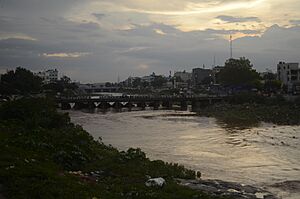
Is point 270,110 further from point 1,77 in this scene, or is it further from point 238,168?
point 1,77

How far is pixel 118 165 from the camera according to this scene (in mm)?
16938

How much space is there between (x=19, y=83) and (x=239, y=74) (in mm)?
50689

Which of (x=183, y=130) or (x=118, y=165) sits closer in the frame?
(x=118, y=165)

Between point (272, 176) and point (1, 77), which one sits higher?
point (1, 77)

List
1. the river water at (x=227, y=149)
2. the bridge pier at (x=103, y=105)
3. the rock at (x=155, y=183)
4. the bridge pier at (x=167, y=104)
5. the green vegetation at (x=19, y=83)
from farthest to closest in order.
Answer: the bridge pier at (x=167, y=104) → the green vegetation at (x=19, y=83) → the bridge pier at (x=103, y=105) → the river water at (x=227, y=149) → the rock at (x=155, y=183)

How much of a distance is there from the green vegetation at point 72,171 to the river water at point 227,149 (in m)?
4.28

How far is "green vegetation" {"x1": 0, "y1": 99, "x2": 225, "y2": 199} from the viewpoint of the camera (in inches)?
386

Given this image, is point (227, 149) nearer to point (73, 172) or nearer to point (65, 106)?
point (73, 172)

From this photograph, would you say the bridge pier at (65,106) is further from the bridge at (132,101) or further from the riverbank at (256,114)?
the riverbank at (256,114)

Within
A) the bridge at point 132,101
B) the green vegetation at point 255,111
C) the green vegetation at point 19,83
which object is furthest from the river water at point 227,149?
the green vegetation at point 19,83

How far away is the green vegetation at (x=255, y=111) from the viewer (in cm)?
5366

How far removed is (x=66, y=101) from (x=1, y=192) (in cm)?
6755

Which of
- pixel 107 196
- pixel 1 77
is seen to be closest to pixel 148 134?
pixel 107 196

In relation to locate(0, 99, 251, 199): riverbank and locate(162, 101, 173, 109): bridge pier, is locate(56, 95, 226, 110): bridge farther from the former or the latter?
locate(0, 99, 251, 199): riverbank
